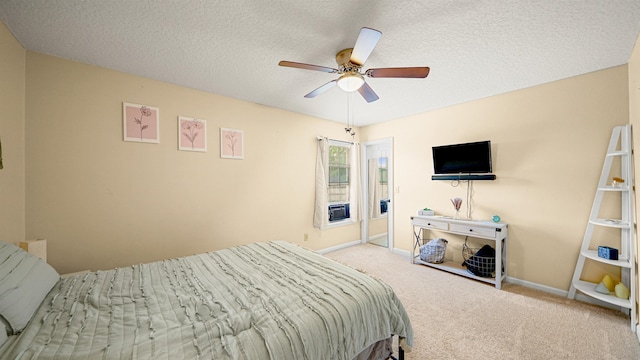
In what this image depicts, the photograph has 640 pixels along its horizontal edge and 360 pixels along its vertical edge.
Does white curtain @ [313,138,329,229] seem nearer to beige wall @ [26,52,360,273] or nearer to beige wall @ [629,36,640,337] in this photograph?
beige wall @ [26,52,360,273]

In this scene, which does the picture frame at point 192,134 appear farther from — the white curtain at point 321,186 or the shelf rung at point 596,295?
the shelf rung at point 596,295

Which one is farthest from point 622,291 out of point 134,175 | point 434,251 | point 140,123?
point 140,123

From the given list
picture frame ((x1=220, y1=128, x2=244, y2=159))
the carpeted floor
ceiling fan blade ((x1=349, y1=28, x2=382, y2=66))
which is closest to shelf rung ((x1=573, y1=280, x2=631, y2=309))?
the carpeted floor

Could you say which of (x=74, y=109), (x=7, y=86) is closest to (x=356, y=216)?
(x=74, y=109)

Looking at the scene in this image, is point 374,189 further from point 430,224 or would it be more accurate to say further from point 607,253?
point 607,253

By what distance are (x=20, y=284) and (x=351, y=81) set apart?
95.8 inches

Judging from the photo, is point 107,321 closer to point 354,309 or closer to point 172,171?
point 354,309

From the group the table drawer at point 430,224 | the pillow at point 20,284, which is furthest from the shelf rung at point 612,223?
the pillow at point 20,284

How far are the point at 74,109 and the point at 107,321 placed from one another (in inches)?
86.2

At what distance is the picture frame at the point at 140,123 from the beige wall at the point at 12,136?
68 cm

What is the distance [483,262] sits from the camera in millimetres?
2982

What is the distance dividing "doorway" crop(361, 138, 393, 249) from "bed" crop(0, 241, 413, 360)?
10.5 ft

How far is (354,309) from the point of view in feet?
4.33

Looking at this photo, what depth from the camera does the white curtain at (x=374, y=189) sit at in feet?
16.2
